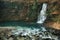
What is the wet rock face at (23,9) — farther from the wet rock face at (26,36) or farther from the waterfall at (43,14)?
the wet rock face at (26,36)

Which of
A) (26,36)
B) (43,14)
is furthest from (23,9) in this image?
(26,36)

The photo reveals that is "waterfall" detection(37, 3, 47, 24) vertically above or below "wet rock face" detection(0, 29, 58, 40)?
above

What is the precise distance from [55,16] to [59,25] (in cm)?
50

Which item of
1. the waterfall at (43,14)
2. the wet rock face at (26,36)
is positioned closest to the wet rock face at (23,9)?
the waterfall at (43,14)

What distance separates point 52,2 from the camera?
728cm

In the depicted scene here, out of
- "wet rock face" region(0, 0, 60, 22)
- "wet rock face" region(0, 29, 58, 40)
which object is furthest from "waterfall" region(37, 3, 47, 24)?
"wet rock face" region(0, 29, 58, 40)

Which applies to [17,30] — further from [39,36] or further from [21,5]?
[21,5]

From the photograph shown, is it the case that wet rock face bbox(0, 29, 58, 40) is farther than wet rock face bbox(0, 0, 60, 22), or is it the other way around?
wet rock face bbox(0, 0, 60, 22)

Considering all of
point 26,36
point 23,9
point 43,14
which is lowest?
point 26,36

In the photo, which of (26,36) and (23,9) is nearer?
(26,36)

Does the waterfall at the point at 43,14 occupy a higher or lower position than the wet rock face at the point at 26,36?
higher

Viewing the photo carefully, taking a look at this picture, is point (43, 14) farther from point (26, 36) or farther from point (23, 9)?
point (26, 36)

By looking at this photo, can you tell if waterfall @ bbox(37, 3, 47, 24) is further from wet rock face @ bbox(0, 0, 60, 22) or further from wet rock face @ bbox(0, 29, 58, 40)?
wet rock face @ bbox(0, 29, 58, 40)

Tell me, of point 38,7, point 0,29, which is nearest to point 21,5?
point 38,7
